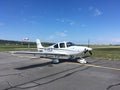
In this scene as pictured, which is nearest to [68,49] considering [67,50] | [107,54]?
[67,50]

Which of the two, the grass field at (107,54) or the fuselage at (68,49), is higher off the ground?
the fuselage at (68,49)

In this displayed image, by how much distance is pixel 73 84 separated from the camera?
655 centimetres

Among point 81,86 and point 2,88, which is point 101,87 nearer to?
point 81,86

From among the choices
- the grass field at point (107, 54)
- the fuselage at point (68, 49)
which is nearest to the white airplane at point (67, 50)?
the fuselage at point (68, 49)

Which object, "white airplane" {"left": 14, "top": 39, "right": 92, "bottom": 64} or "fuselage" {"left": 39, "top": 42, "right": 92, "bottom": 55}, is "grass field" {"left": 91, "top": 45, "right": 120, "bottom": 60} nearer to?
"white airplane" {"left": 14, "top": 39, "right": 92, "bottom": 64}

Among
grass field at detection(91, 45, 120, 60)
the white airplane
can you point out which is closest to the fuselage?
the white airplane

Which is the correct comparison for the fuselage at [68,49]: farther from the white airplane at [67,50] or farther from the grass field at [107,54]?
the grass field at [107,54]

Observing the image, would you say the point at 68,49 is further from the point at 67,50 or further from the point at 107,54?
the point at 107,54

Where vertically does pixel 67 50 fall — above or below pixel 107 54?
above

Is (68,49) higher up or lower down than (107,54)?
higher up

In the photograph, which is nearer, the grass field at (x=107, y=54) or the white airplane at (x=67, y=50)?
the white airplane at (x=67, y=50)

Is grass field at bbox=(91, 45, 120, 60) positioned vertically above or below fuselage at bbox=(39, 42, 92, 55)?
below

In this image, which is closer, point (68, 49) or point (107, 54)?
point (68, 49)

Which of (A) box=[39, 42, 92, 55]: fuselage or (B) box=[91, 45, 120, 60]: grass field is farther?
(B) box=[91, 45, 120, 60]: grass field
